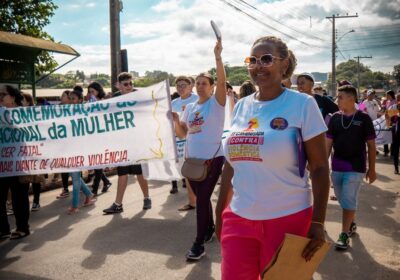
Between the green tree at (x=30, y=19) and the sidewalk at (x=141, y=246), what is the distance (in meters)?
11.1

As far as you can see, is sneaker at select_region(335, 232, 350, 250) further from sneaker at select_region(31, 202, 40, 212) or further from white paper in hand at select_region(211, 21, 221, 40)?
sneaker at select_region(31, 202, 40, 212)

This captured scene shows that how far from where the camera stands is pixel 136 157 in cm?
537

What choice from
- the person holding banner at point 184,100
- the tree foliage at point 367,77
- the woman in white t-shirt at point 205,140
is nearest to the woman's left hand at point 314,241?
the woman in white t-shirt at point 205,140

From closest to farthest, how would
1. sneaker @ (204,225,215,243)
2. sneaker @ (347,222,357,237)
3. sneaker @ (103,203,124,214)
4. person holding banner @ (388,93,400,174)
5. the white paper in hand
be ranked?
the white paper in hand
sneaker @ (204,225,215,243)
sneaker @ (347,222,357,237)
sneaker @ (103,203,124,214)
person holding banner @ (388,93,400,174)

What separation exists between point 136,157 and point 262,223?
3.38 m

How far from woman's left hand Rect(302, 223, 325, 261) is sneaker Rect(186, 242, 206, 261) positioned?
2.33 metres

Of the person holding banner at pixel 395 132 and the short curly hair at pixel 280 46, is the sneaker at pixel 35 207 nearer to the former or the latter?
the short curly hair at pixel 280 46

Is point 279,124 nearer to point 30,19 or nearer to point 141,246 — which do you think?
point 141,246

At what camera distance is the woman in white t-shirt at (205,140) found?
436 cm

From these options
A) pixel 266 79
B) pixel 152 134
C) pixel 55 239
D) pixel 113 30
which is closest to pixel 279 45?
pixel 266 79

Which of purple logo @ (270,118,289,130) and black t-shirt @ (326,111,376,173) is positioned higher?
purple logo @ (270,118,289,130)

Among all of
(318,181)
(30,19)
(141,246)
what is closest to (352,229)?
(141,246)

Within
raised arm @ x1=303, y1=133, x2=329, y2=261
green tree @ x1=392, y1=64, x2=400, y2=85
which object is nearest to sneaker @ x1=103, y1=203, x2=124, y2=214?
raised arm @ x1=303, y1=133, x2=329, y2=261

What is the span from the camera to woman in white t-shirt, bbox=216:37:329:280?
7.13ft
